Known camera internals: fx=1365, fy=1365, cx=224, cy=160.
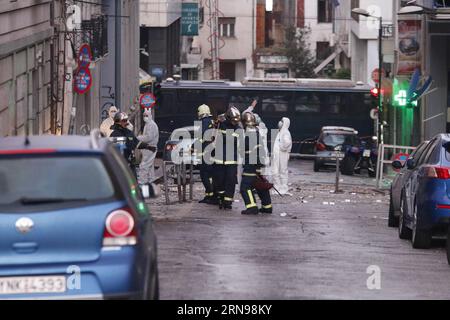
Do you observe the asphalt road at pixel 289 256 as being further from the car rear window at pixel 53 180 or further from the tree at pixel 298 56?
the tree at pixel 298 56

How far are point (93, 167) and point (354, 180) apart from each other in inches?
1284

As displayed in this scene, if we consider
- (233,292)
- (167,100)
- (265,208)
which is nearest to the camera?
(233,292)

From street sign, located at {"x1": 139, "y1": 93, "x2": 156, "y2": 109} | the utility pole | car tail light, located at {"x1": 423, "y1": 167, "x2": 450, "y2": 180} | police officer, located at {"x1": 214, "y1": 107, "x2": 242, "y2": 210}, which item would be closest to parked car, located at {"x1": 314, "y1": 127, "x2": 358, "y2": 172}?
street sign, located at {"x1": 139, "y1": 93, "x2": 156, "y2": 109}

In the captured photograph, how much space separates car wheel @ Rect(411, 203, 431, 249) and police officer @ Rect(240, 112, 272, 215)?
538 centimetres

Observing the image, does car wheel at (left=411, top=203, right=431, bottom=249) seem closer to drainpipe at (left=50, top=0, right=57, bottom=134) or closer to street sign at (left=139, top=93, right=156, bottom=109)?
drainpipe at (left=50, top=0, right=57, bottom=134)

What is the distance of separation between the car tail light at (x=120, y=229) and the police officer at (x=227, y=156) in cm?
1321

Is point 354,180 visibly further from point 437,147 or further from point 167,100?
point 437,147

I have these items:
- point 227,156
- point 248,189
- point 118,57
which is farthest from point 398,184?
point 118,57

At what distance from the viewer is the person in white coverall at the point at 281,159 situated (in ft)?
99.9

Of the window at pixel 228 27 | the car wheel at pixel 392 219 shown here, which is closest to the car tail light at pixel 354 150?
the car wheel at pixel 392 219

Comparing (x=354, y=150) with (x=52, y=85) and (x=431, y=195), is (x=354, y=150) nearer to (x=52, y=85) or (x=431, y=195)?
(x=52, y=85)

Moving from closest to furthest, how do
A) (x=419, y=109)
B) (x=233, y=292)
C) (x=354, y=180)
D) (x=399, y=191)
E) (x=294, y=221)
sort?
(x=233, y=292) → (x=399, y=191) → (x=294, y=221) → (x=354, y=180) → (x=419, y=109)
